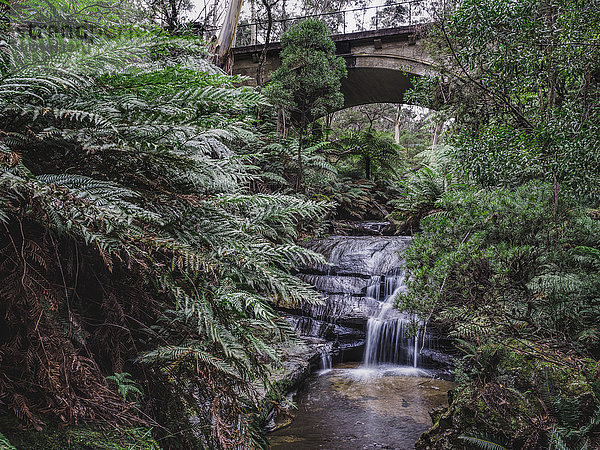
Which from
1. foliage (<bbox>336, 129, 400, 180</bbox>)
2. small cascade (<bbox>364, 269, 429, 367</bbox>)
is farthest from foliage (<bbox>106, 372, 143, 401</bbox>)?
foliage (<bbox>336, 129, 400, 180</bbox>)

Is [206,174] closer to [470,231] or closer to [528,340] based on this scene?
[528,340]

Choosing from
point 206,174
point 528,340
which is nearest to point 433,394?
point 528,340

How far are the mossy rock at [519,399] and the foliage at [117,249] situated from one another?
1.79m

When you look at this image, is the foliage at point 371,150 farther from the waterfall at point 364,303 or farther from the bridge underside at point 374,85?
the waterfall at point 364,303

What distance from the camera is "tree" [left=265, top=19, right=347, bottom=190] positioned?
25.1ft

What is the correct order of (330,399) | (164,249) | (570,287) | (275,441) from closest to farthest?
(164,249), (275,441), (570,287), (330,399)

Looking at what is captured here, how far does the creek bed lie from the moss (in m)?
2.08

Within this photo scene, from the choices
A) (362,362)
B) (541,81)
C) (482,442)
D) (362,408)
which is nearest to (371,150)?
(362,362)

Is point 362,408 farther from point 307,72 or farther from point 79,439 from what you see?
point 307,72

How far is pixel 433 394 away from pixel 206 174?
139 inches

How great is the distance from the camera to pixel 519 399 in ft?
7.80

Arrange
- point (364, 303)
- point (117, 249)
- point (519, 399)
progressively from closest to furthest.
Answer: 1. point (117, 249)
2. point (519, 399)
3. point (364, 303)

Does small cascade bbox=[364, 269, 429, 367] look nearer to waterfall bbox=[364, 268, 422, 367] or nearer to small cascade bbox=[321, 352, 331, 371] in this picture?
waterfall bbox=[364, 268, 422, 367]

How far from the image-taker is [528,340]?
114 inches
